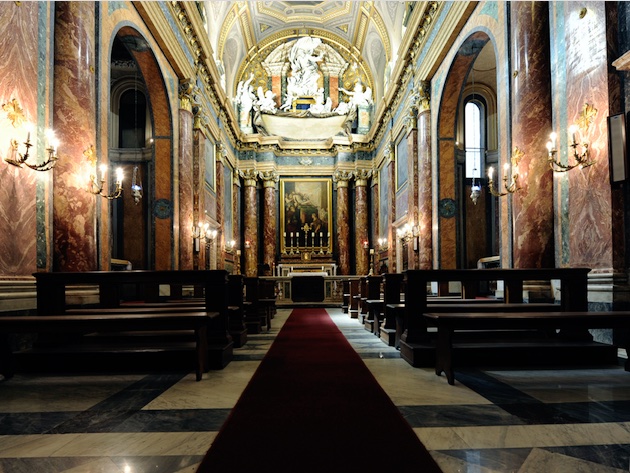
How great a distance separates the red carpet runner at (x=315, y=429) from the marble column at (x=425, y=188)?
8925 millimetres

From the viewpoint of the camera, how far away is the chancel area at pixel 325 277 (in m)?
2.80

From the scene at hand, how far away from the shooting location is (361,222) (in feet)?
72.5

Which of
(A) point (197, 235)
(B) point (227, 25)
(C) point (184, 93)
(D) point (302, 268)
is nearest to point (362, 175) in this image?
(D) point (302, 268)

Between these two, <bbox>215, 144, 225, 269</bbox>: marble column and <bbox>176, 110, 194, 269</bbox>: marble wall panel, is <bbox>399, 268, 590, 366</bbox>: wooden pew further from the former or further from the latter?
<bbox>215, 144, 225, 269</bbox>: marble column

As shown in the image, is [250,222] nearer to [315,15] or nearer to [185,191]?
[185,191]

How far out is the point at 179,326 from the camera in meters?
4.48

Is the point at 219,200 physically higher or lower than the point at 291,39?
lower

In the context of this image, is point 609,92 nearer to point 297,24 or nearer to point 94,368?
point 94,368

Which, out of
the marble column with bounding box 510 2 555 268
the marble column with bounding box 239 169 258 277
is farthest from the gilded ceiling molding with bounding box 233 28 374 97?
the marble column with bounding box 510 2 555 268

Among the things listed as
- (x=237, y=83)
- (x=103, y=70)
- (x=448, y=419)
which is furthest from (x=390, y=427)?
(x=237, y=83)

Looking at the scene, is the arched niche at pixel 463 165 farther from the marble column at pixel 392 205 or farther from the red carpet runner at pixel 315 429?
the red carpet runner at pixel 315 429

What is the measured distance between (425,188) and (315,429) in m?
11.2

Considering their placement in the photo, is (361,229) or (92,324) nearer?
(92,324)

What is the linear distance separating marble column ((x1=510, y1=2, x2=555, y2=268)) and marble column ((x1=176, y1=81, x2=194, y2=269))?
8.53 meters
